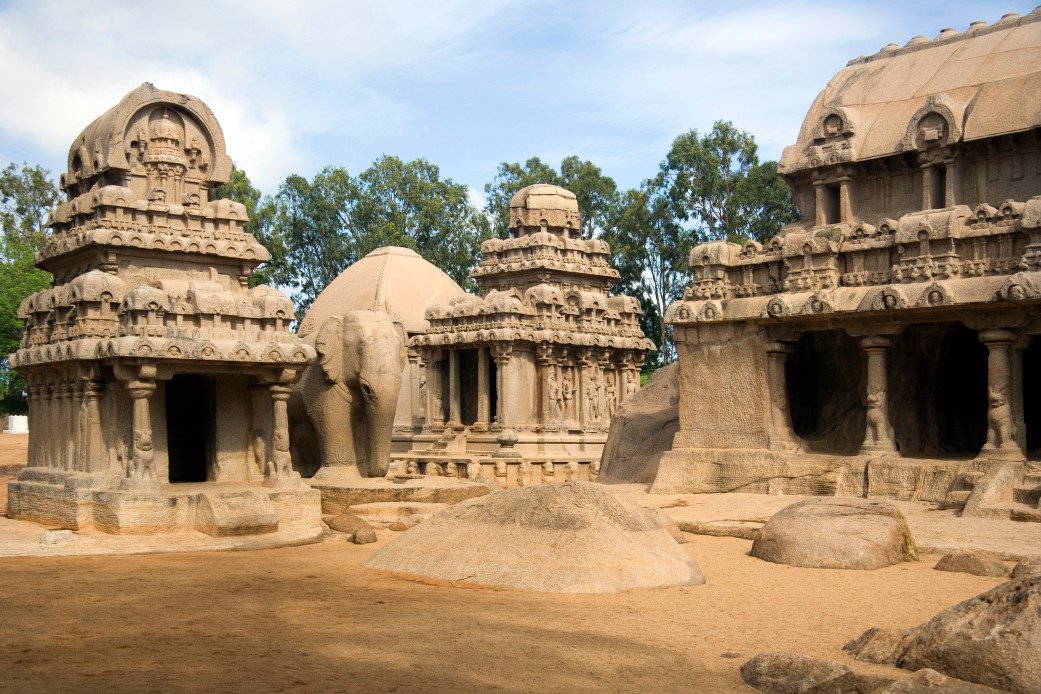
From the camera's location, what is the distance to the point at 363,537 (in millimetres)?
13297

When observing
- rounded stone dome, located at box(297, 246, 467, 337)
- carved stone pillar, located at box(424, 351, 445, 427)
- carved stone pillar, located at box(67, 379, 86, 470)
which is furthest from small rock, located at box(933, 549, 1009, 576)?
rounded stone dome, located at box(297, 246, 467, 337)

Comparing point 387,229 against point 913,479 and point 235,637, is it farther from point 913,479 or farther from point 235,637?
point 235,637

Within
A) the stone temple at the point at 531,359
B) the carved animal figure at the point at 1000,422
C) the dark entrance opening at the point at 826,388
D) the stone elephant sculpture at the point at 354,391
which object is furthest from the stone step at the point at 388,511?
the stone temple at the point at 531,359

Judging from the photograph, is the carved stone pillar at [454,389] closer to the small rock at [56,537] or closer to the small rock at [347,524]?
the small rock at [347,524]

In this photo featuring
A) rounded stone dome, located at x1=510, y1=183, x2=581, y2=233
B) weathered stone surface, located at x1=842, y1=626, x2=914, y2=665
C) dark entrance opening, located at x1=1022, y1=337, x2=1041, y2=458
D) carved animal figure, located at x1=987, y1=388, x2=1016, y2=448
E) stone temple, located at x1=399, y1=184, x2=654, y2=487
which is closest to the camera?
weathered stone surface, located at x1=842, y1=626, x2=914, y2=665

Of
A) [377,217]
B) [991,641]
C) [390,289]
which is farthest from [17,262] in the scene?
[991,641]

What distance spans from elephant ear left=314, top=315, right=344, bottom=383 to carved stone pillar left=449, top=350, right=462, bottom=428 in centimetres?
1240

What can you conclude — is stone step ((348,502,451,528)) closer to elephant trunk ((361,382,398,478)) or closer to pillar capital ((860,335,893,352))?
elephant trunk ((361,382,398,478))

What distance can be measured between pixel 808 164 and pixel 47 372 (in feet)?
38.8

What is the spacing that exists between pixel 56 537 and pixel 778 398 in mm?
9766

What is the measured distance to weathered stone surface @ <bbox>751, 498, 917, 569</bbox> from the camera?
10.9 metres

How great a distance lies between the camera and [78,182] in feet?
52.9

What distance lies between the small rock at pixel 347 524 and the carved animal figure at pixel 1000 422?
25.9ft

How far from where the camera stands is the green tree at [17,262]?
28.3m
